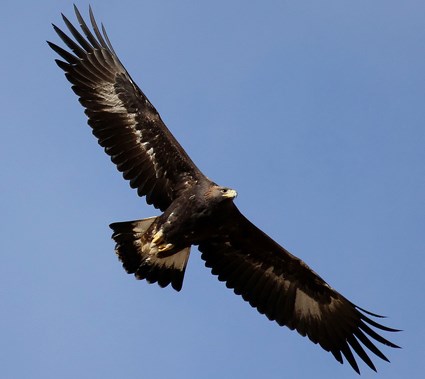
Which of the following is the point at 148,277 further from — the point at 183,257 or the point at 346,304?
the point at 346,304

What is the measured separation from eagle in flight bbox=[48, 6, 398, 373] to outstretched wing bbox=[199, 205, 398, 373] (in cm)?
2

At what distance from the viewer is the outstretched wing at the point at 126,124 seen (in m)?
15.2

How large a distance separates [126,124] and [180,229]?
2.01 m

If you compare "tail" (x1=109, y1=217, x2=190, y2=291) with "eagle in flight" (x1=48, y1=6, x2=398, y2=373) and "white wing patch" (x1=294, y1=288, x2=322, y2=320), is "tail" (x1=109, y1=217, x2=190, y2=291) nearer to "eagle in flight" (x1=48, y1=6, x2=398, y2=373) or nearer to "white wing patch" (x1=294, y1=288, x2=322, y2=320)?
"eagle in flight" (x1=48, y1=6, x2=398, y2=373)

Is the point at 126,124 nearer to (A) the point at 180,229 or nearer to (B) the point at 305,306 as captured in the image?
(A) the point at 180,229

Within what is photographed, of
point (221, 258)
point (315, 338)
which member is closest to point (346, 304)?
point (315, 338)

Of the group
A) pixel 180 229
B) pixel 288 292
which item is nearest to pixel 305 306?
pixel 288 292

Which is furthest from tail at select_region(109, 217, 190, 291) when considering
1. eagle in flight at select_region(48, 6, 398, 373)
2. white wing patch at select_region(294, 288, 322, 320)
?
white wing patch at select_region(294, 288, 322, 320)

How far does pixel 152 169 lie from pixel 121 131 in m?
0.76

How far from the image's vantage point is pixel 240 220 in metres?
15.3

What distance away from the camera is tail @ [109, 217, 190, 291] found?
1505cm

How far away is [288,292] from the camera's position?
53.3ft

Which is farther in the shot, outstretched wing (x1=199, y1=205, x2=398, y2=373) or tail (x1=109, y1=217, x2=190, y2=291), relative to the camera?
outstretched wing (x1=199, y1=205, x2=398, y2=373)

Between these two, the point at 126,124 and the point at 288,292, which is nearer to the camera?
the point at 126,124
